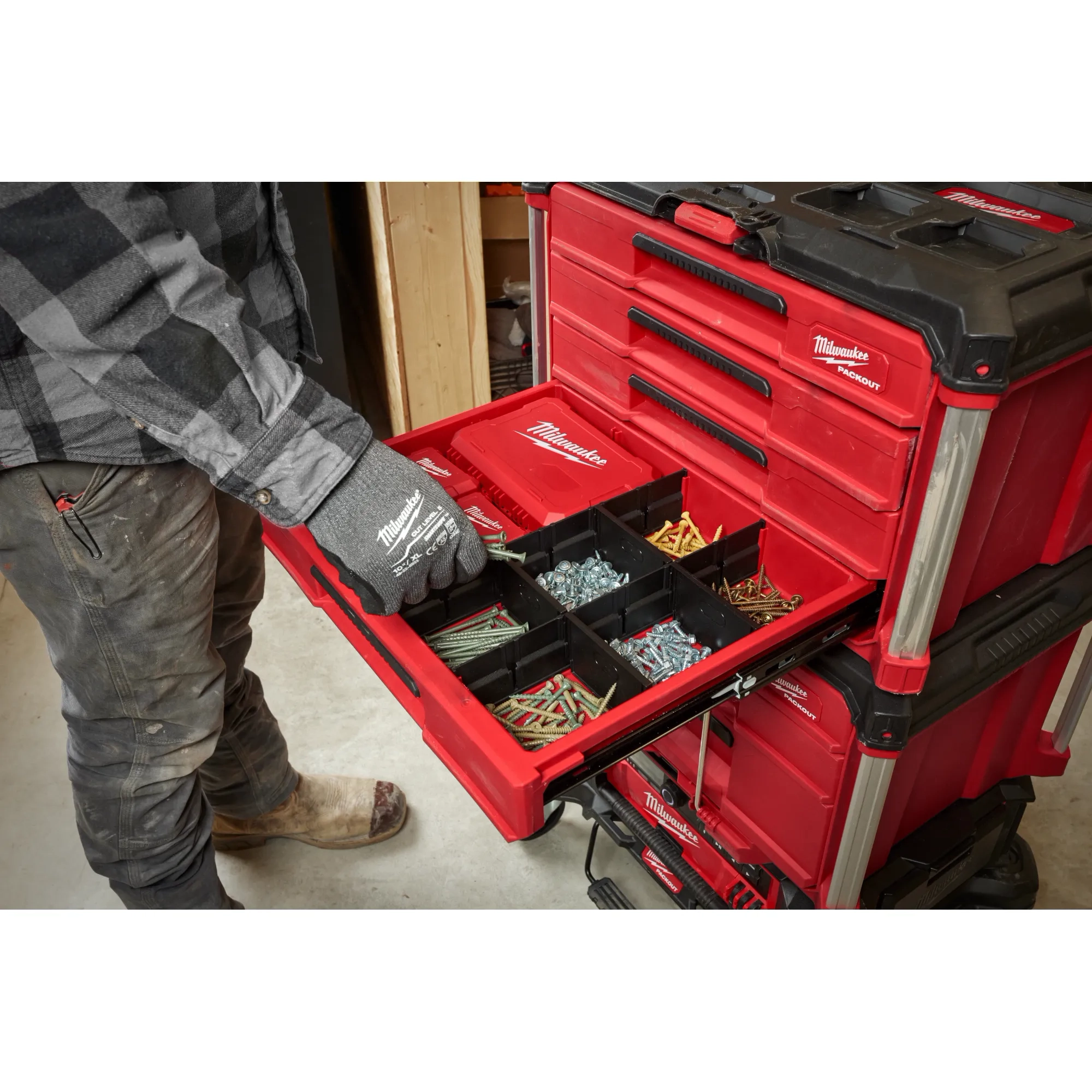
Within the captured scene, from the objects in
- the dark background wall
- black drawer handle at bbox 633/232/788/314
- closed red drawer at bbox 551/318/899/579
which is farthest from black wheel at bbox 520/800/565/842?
the dark background wall

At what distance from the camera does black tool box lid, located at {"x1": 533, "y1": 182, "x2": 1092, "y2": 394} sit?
1.03 meters

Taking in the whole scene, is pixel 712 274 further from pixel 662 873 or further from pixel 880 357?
pixel 662 873

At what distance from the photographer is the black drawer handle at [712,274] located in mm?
1227

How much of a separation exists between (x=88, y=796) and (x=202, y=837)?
0.67 feet

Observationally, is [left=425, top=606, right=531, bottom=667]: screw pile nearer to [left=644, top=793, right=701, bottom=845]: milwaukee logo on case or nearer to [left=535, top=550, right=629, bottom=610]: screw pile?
[left=535, top=550, right=629, bottom=610]: screw pile

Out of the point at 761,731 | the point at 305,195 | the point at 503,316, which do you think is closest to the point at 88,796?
the point at 761,731

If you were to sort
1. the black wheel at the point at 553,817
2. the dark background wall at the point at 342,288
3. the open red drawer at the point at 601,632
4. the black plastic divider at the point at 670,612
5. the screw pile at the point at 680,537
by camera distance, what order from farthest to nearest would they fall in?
1. the dark background wall at the point at 342,288
2. the black wheel at the point at 553,817
3. the screw pile at the point at 680,537
4. the black plastic divider at the point at 670,612
5. the open red drawer at the point at 601,632

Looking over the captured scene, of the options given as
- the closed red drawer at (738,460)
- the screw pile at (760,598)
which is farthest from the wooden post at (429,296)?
the screw pile at (760,598)

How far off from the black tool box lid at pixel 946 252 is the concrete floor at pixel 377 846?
1.28 meters

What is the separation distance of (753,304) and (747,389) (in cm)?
13

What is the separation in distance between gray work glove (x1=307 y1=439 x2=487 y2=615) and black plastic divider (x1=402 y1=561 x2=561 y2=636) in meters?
0.11

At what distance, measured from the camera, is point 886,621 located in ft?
4.21

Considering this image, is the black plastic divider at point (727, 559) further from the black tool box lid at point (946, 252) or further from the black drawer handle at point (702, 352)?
the black tool box lid at point (946, 252)

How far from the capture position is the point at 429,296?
2.78 m
